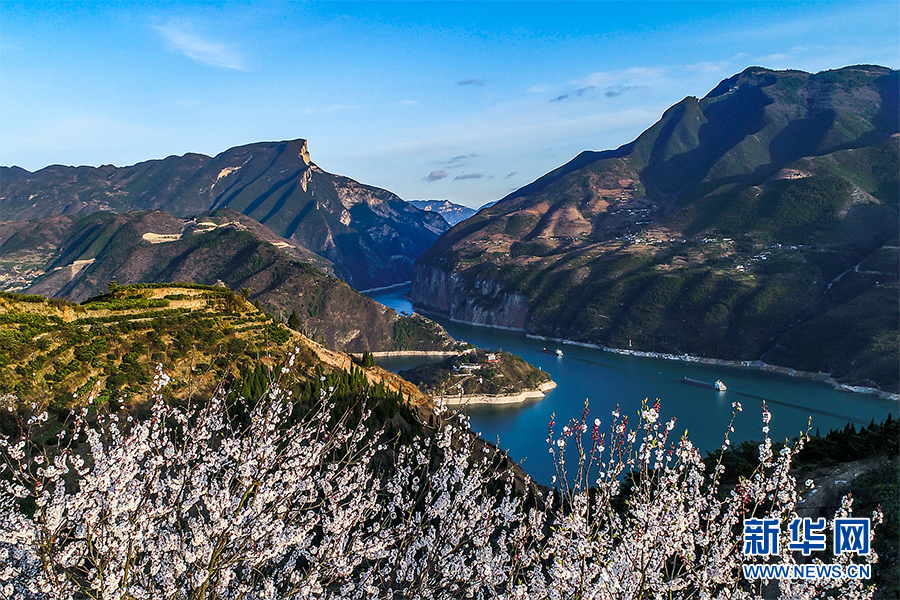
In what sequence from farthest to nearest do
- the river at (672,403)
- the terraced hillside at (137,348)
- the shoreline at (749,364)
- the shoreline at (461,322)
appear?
1. the shoreline at (461,322)
2. the shoreline at (749,364)
3. the river at (672,403)
4. the terraced hillside at (137,348)

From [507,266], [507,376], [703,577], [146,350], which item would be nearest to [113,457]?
[703,577]

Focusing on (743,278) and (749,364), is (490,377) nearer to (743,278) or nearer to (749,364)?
(749,364)

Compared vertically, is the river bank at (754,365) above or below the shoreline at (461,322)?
below

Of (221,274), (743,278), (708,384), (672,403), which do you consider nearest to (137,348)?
(672,403)

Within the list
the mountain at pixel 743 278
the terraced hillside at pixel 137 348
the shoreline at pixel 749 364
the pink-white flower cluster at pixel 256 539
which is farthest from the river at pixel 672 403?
the pink-white flower cluster at pixel 256 539

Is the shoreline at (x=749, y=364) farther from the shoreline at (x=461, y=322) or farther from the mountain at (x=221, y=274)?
the mountain at (x=221, y=274)

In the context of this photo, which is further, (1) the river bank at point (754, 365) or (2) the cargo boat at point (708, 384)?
(2) the cargo boat at point (708, 384)
